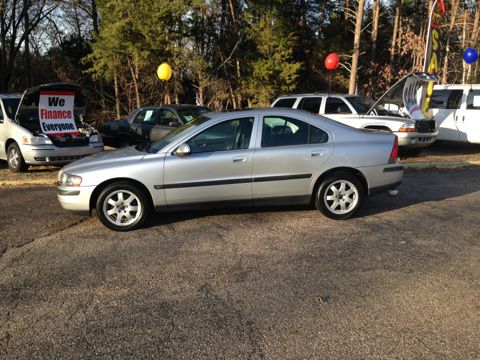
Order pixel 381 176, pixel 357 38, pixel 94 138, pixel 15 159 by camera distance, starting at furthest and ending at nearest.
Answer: pixel 357 38, pixel 94 138, pixel 15 159, pixel 381 176

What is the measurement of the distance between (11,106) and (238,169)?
7.33 metres

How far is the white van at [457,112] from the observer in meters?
12.2

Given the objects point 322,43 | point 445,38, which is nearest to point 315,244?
point 322,43

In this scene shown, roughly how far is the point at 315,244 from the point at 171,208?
1876 millimetres

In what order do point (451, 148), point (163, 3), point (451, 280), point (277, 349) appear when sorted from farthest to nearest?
point (163, 3), point (451, 148), point (451, 280), point (277, 349)

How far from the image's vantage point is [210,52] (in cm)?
2102

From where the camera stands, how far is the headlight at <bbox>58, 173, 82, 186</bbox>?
5500 mm

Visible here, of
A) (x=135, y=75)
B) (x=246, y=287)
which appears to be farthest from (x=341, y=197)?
(x=135, y=75)

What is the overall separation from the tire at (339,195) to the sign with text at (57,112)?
6.64 meters

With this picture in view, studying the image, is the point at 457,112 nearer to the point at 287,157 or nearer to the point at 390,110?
the point at 390,110

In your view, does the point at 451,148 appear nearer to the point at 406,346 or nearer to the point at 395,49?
the point at 406,346

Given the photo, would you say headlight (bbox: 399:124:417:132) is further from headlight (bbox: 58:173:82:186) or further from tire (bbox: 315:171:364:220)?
headlight (bbox: 58:173:82:186)

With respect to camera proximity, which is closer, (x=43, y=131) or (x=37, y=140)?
(x=37, y=140)

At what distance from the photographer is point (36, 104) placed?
1012cm
